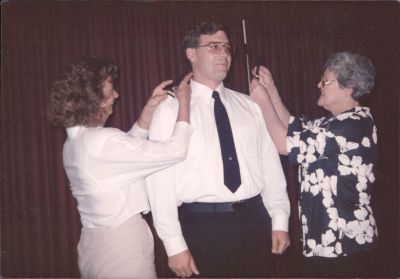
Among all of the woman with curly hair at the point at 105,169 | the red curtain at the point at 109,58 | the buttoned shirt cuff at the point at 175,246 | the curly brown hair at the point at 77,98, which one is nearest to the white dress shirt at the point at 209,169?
the buttoned shirt cuff at the point at 175,246

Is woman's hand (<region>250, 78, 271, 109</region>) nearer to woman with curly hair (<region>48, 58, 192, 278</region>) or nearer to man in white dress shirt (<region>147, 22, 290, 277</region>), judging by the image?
man in white dress shirt (<region>147, 22, 290, 277</region>)

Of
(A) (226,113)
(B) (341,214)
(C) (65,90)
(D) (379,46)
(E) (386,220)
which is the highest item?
(D) (379,46)

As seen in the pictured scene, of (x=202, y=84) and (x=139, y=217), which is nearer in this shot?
(x=139, y=217)

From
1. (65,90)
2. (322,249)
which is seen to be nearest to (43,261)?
(65,90)

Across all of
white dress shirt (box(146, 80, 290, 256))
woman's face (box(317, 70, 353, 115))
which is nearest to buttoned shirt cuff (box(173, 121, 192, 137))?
white dress shirt (box(146, 80, 290, 256))

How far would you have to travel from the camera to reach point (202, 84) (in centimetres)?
192

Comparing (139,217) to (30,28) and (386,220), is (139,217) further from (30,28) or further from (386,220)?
(386,220)

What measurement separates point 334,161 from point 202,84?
86 cm

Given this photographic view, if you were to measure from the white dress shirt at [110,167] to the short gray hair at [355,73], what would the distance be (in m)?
0.98

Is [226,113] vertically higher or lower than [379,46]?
lower

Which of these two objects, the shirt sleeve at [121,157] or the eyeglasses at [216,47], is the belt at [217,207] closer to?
the shirt sleeve at [121,157]

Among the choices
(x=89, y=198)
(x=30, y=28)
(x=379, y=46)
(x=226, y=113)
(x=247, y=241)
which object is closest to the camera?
(x=89, y=198)

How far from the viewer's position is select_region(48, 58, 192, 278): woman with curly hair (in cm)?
147

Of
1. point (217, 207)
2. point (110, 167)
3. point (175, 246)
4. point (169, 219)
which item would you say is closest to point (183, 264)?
point (175, 246)
